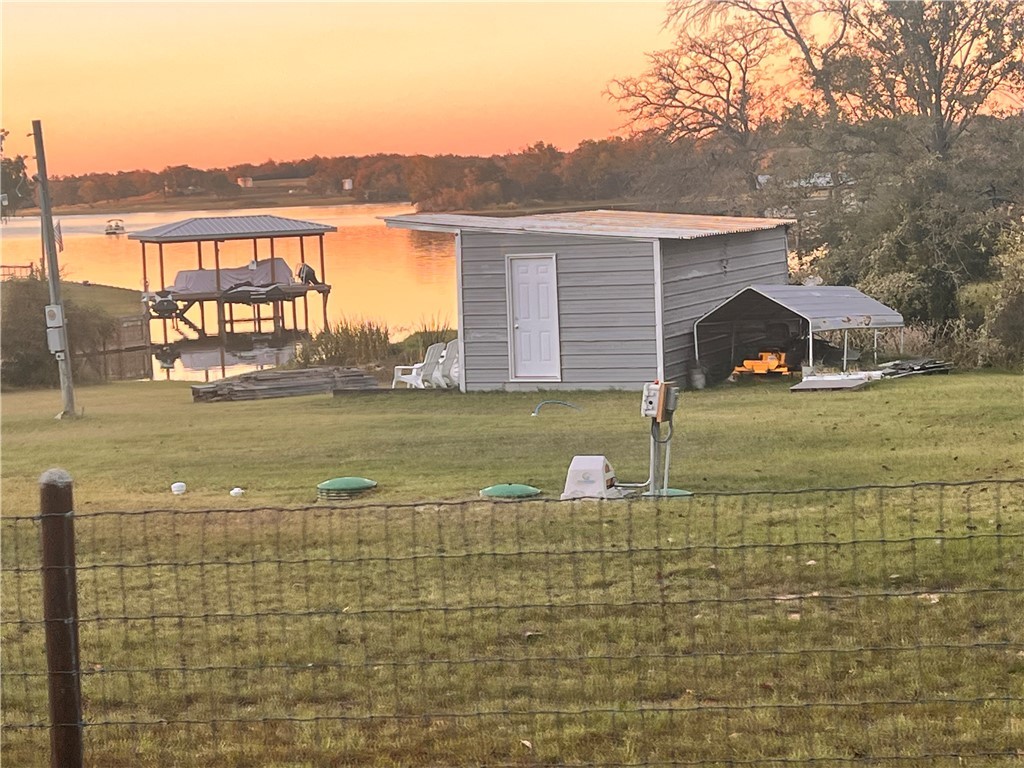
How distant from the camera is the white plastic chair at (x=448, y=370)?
22391 millimetres

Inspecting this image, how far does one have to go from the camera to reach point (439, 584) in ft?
28.5

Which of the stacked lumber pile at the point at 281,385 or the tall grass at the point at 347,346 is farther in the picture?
the tall grass at the point at 347,346

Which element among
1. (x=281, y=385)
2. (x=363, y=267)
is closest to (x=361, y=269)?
(x=363, y=267)

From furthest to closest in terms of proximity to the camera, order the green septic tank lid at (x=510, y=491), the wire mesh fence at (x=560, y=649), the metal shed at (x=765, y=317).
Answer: the metal shed at (x=765, y=317)
the green septic tank lid at (x=510, y=491)
the wire mesh fence at (x=560, y=649)

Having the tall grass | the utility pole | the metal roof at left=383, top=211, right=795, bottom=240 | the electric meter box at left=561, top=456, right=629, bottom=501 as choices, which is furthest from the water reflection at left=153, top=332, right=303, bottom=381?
the electric meter box at left=561, top=456, right=629, bottom=501

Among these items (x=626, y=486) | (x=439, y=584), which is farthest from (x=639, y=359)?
(x=439, y=584)

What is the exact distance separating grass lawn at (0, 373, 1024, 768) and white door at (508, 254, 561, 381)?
6.33m

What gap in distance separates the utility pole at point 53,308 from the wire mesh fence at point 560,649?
39.8ft

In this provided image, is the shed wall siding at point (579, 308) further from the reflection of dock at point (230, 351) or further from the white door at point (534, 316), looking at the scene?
the reflection of dock at point (230, 351)

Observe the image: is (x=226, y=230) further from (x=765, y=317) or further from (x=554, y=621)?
(x=554, y=621)

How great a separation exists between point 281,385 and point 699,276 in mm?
7118

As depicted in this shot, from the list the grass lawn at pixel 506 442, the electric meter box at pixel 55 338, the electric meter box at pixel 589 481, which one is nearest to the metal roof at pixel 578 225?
the grass lawn at pixel 506 442

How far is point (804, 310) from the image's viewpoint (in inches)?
818

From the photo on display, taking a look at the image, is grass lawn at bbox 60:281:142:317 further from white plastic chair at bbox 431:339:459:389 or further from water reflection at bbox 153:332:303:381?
white plastic chair at bbox 431:339:459:389
